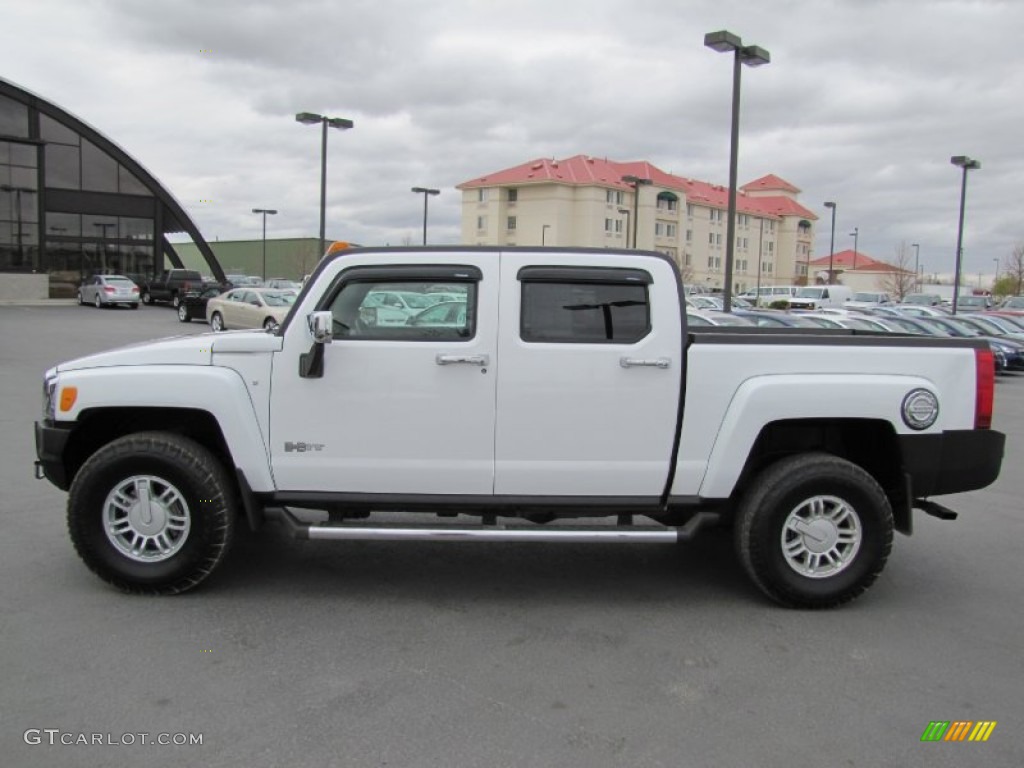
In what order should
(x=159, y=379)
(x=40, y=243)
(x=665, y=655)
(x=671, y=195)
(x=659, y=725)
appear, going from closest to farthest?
(x=659, y=725)
(x=665, y=655)
(x=159, y=379)
(x=40, y=243)
(x=671, y=195)

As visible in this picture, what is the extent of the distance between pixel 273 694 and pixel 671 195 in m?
99.3

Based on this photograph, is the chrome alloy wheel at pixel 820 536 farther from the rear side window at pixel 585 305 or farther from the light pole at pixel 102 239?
the light pole at pixel 102 239

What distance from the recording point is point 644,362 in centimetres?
449

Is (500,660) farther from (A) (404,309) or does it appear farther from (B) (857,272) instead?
(B) (857,272)

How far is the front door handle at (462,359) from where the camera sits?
14.6ft

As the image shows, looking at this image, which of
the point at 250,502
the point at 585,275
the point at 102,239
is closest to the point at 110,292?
the point at 102,239

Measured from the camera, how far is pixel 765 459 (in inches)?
197

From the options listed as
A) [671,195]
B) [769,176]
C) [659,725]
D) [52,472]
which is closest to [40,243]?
[52,472]

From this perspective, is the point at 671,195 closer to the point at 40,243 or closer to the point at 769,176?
the point at 769,176

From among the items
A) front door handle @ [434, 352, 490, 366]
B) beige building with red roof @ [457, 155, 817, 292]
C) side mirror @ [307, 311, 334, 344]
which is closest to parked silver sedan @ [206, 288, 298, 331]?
side mirror @ [307, 311, 334, 344]

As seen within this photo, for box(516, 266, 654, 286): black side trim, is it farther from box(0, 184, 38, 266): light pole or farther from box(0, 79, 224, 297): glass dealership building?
box(0, 184, 38, 266): light pole

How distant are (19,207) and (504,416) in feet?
156

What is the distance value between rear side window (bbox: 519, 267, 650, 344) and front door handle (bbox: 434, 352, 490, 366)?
0.27 m

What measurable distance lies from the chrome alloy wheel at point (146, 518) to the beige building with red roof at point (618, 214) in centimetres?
7852
